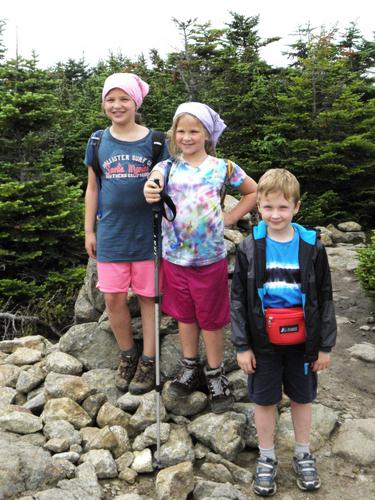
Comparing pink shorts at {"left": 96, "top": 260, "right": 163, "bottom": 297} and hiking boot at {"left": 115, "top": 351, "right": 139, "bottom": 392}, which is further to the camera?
hiking boot at {"left": 115, "top": 351, "right": 139, "bottom": 392}

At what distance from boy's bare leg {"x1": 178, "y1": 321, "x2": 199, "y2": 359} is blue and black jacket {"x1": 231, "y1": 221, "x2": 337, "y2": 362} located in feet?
2.28

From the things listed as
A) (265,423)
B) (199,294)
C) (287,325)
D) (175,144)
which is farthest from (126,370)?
(175,144)

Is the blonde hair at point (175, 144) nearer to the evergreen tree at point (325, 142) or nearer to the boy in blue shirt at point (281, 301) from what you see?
the boy in blue shirt at point (281, 301)

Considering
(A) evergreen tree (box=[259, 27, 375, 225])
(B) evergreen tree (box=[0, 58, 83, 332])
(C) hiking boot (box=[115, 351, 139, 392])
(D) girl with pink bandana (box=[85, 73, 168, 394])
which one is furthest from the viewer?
(A) evergreen tree (box=[259, 27, 375, 225])

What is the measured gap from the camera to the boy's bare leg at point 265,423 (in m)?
3.24

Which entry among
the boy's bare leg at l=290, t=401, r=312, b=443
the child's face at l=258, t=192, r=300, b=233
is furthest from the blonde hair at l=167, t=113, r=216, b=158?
the boy's bare leg at l=290, t=401, r=312, b=443

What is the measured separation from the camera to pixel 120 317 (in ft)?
13.1

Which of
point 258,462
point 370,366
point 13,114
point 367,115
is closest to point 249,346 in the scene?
point 258,462

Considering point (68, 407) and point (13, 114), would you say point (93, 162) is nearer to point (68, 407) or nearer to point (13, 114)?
point (68, 407)

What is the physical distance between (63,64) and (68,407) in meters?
23.3

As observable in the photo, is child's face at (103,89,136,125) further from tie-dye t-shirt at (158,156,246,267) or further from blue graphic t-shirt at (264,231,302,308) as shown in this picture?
blue graphic t-shirt at (264,231,302,308)

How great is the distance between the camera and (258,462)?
3.32m

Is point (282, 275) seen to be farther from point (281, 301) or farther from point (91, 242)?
point (91, 242)

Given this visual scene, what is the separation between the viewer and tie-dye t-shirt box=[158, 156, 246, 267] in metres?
3.46
